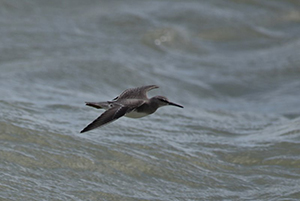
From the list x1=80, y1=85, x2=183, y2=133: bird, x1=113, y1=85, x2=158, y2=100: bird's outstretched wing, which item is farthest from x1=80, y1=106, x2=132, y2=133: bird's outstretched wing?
x1=113, y1=85, x2=158, y2=100: bird's outstretched wing

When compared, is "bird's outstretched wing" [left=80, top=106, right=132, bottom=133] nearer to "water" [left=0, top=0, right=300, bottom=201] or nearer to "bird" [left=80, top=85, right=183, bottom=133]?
"bird" [left=80, top=85, right=183, bottom=133]

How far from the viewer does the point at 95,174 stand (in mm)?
6902

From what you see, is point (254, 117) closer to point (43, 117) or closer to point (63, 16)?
point (43, 117)

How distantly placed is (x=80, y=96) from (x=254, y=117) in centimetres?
282

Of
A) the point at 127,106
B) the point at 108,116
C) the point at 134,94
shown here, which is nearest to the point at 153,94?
the point at 134,94

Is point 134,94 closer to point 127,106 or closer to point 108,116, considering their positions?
point 127,106

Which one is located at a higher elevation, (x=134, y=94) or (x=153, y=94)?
(x=153, y=94)

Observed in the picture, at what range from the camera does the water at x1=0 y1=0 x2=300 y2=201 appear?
22.8 ft

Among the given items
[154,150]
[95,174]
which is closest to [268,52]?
[154,150]

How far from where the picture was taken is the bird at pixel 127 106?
5469 millimetres

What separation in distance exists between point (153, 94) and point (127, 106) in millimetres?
4920

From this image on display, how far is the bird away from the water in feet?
3.07

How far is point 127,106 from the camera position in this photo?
5918mm

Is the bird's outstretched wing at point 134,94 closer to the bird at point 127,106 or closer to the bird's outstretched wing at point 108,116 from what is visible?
the bird at point 127,106
